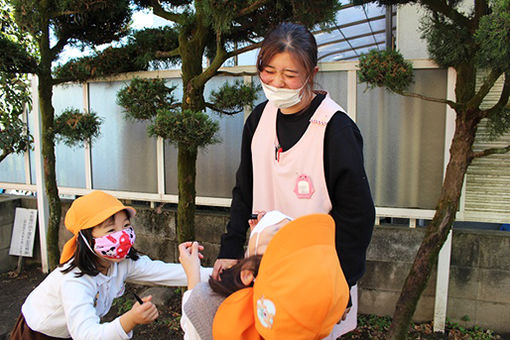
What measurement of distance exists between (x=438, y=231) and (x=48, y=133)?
3.87 meters

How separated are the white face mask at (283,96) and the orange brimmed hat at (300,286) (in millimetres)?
530

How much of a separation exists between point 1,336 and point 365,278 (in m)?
3.72

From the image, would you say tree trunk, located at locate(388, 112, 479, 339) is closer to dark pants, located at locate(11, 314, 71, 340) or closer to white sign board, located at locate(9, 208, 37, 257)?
dark pants, located at locate(11, 314, 71, 340)

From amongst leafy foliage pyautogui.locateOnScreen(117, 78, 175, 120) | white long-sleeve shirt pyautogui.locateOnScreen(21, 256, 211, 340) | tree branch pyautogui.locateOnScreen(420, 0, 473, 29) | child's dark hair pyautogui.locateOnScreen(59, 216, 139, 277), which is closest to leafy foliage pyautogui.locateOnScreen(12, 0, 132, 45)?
leafy foliage pyautogui.locateOnScreen(117, 78, 175, 120)

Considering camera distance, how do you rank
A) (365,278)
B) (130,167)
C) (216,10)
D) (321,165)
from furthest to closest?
(130,167) < (365,278) < (216,10) < (321,165)

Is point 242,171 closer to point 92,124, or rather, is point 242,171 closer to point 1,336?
point 92,124

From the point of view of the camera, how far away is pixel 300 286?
1.10m

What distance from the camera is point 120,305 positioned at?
A: 414 centimetres

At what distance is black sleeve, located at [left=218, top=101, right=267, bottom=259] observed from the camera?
172cm

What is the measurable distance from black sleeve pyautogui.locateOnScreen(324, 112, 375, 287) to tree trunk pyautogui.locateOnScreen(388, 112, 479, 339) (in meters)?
1.96

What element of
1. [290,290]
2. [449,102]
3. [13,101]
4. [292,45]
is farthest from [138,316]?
[13,101]

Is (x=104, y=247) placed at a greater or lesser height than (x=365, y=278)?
greater

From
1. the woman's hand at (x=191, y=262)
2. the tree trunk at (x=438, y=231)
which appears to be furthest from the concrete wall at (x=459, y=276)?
the woman's hand at (x=191, y=262)

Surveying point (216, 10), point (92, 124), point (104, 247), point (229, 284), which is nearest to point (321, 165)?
point (229, 284)
